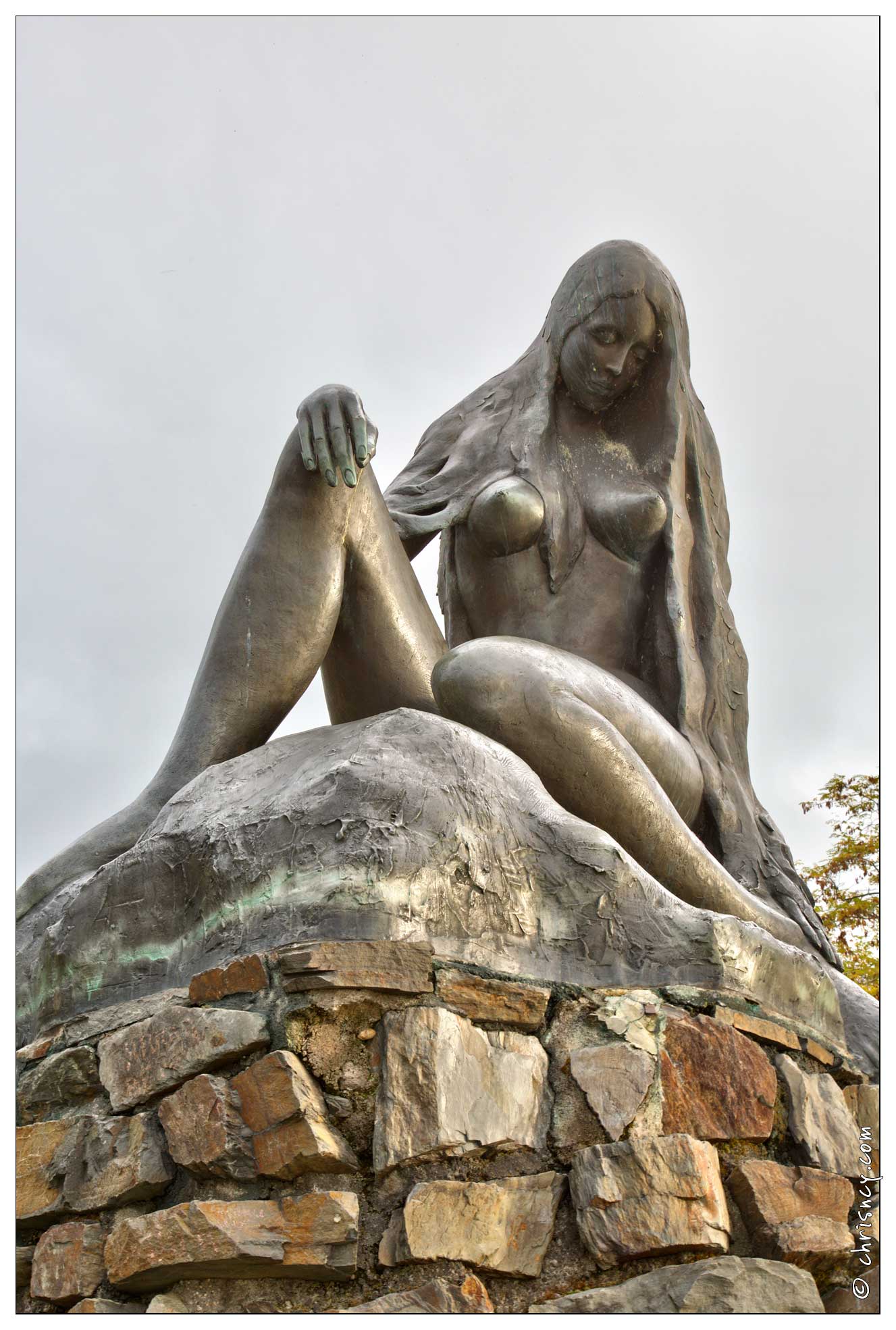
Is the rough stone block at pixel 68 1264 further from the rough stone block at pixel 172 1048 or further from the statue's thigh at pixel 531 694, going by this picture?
the statue's thigh at pixel 531 694

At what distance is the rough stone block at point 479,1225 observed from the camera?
2.86 meters

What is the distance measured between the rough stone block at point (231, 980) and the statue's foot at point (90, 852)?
0.85 metres

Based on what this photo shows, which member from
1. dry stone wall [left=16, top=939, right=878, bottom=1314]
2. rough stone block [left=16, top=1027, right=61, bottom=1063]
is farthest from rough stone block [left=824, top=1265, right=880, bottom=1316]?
rough stone block [left=16, top=1027, right=61, bottom=1063]

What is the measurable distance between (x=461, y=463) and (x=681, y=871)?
148cm

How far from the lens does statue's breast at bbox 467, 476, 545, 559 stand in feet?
14.6

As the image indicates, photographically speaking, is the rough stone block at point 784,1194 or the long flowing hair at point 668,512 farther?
the long flowing hair at point 668,512

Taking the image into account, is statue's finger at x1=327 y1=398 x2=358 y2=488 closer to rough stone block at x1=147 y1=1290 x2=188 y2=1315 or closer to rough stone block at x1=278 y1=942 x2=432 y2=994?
rough stone block at x1=278 y1=942 x2=432 y2=994

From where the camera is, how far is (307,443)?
3.81 metres

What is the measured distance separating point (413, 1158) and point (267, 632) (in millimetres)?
1471

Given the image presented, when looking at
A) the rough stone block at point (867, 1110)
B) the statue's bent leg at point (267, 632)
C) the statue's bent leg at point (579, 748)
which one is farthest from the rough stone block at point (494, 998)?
the statue's bent leg at point (267, 632)

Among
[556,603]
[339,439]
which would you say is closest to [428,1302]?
[339,439]

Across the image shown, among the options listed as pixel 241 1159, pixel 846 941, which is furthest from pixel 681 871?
pixel 846 941

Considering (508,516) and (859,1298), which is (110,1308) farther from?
(508,516)

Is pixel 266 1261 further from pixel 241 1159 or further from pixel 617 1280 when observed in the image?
pixel 617 1280
